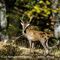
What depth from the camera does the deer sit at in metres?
15.0

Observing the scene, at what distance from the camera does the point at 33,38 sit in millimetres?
15461

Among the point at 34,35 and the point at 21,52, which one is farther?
the point at 34,35

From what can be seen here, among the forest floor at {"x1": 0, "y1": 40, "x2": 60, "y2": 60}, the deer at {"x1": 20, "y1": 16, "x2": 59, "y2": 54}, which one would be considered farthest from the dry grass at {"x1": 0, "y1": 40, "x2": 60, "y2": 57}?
the deer at {"x1": 20, "y1": 16, "x2": 59, "y2": 54}

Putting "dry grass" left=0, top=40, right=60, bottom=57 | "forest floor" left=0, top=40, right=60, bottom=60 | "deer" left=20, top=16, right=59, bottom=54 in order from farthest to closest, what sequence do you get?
"deer" left=20, top=16, right=59, bottom=54 → "dry grass" left=0, top=40, right=60, bottom=57 → "forest floor" left=0, top=40, right=60, bottom=60

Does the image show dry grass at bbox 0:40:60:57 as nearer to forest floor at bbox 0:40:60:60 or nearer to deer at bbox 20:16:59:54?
forest floor at bbox 0:40:60:60

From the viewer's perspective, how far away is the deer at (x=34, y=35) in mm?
15039

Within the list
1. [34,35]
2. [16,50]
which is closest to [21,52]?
[16,50]

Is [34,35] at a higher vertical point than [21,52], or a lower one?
higher

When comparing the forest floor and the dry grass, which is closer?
the forest floor

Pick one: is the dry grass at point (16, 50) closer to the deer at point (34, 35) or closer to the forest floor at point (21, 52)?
the forest floor at point (21, 52)

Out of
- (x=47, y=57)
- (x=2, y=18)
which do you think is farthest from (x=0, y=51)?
(x=2, y=18)

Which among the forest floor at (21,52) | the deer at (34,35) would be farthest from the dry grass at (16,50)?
the deer at (34,35)

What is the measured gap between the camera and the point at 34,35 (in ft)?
50.5

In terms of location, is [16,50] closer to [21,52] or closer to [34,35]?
[21,52]
